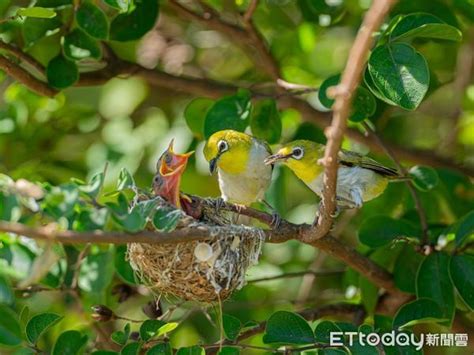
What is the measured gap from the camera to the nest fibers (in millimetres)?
3111

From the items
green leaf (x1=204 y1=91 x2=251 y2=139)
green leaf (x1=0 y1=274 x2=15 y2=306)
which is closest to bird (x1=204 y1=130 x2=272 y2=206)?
green leaf (x1=204 y1=91 x2=251 y2=139)

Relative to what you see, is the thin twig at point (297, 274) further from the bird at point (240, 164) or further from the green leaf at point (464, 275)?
the green leaf at point (464, 275)

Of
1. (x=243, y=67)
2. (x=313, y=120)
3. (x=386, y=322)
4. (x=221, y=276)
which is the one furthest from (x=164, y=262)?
(x=243, y=67)

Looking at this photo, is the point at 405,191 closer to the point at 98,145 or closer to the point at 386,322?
the point at 386,322

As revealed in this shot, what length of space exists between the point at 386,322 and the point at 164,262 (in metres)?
0.86

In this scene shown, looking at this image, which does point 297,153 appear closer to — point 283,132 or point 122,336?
point 283,132

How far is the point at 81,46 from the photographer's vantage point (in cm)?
353

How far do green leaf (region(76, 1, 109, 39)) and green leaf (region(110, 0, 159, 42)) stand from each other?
424 millimetres

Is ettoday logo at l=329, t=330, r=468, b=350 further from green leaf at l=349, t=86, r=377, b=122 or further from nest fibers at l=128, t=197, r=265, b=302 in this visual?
green leaf at l=349, t=86, r=377, b=122

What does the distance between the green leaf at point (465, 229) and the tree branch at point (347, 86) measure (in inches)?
35.9

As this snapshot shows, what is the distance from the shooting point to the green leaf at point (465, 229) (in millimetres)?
3322

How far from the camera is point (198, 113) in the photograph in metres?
4.06

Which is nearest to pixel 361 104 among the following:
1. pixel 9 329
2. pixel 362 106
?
pixel 362 106

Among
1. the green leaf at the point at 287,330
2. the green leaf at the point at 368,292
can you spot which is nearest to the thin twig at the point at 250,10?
the green leaf at the point at 368,292
